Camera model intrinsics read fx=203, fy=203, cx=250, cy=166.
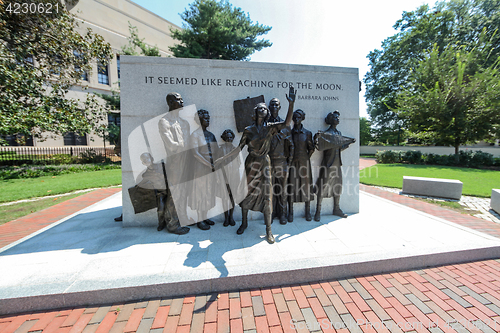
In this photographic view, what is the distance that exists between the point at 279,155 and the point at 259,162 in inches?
19.8

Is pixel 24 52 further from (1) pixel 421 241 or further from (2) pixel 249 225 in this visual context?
(1) pixel 421 241

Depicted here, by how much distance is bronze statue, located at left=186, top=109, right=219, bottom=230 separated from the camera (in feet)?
13.6

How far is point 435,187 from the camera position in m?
7.94

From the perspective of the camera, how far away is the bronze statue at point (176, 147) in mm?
4055

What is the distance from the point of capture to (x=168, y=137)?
397cm

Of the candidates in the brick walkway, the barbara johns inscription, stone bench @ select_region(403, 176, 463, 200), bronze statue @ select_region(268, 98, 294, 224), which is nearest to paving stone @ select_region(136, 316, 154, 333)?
the brick walkway

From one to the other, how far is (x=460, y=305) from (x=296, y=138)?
11.7 ft

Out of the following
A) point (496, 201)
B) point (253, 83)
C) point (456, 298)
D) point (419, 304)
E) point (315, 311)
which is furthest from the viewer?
point (496, 201)

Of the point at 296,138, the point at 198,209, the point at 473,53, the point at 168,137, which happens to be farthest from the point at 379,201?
the point at 473,53

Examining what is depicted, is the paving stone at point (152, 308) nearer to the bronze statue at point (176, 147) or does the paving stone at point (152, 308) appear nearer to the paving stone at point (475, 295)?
the bronze statue at point (176, 147)

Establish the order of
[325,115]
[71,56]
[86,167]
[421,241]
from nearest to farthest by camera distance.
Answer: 1. [421,241]
2. [325,115]
3. [71,56]
4. [86,167]

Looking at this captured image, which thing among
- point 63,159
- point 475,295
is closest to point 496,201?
point 475,295

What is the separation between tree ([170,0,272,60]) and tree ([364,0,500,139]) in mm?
17565

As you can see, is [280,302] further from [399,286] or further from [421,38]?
[421,38]
